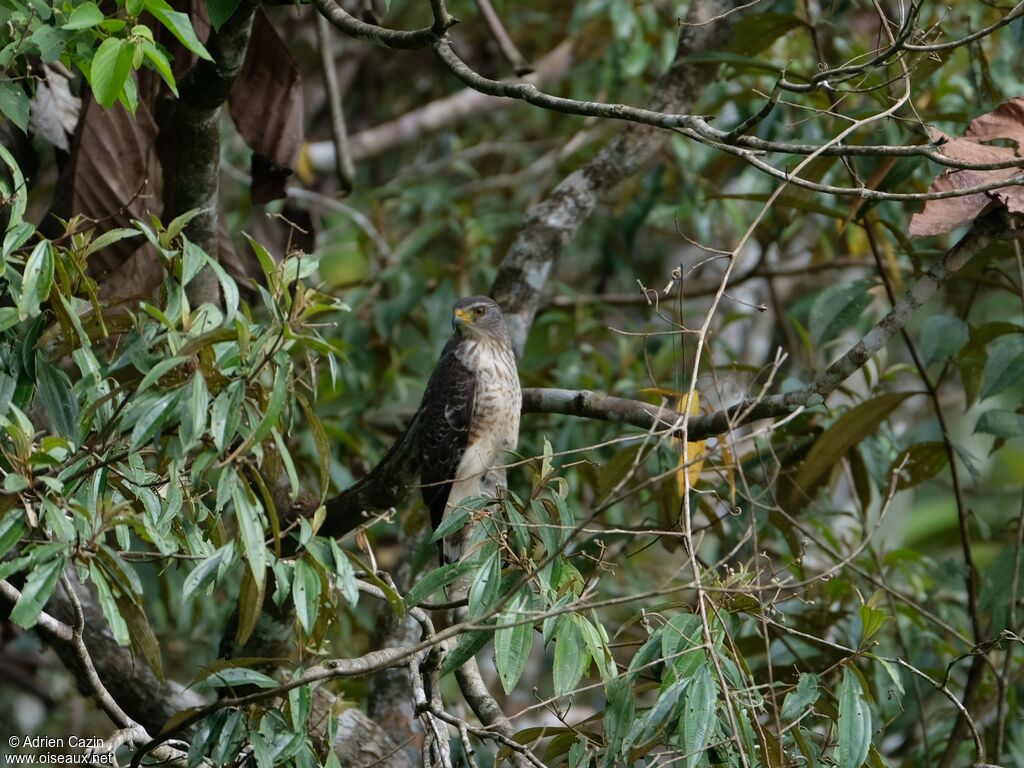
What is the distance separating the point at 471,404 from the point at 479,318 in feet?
1.21

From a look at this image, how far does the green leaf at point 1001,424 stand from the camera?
3.99m

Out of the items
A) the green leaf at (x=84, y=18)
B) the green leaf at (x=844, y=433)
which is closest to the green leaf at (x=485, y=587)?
the green leaf at (x=84, y=18)

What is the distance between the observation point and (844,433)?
4.16 metres

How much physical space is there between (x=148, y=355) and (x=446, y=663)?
0.98 meters

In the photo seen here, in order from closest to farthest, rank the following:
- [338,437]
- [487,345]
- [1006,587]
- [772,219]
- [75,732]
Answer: [1006,587], [487,345], [338,437], [772,219], [75,732]

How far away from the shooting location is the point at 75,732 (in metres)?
6.70

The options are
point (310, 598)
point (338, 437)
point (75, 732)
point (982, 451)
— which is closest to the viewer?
point (310, 598)

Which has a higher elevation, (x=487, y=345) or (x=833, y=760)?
(x=487, y=345)

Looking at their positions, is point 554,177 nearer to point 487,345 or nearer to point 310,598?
point 487,345

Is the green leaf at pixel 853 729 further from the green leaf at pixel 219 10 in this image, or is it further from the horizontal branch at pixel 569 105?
the green leaf at pixel 219 10

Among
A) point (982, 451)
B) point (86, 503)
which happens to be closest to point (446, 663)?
point (86, 503)

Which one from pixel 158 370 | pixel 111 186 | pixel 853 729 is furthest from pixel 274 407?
pixel 111 186

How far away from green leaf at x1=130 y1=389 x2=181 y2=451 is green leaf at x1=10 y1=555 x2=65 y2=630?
275mm

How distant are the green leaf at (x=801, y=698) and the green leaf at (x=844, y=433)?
4.88 ft
